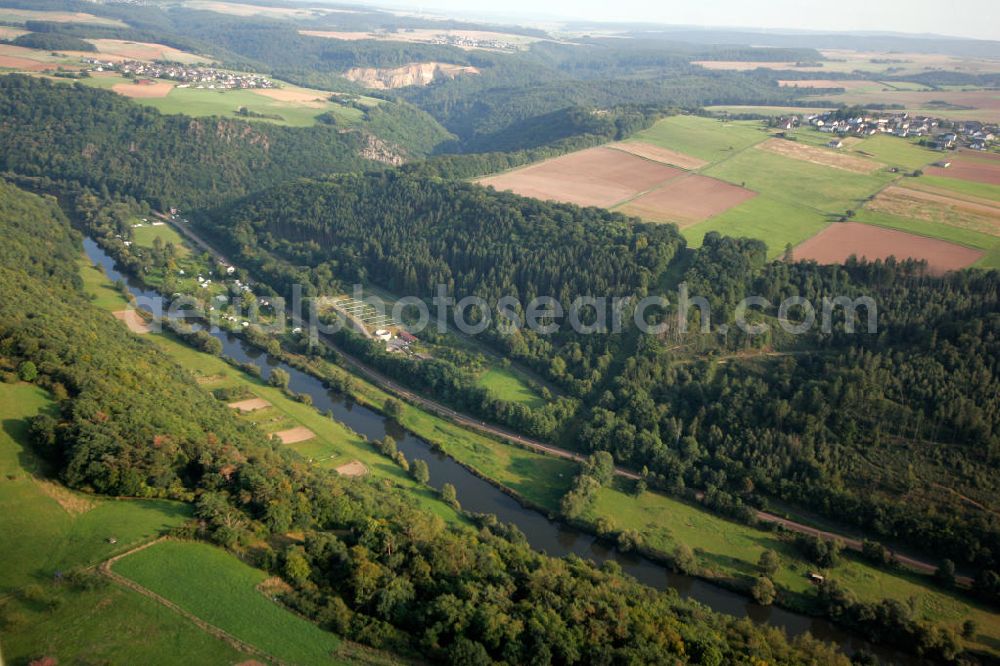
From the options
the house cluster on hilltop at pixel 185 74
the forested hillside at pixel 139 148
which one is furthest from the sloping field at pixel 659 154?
the house cluster on hilltop at pixel 185 74

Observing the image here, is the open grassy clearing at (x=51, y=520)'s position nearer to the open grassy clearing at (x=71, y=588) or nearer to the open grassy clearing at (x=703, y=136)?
the open grassy clearing at (x=71, y=588)

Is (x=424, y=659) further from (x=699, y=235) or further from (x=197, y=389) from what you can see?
(x=699, y=235)

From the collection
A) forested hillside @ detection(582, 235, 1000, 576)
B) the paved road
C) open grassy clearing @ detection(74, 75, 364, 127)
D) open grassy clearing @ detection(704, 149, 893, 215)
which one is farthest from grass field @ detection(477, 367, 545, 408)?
open grassy clearing @ detection(74, 75, 364, 127)

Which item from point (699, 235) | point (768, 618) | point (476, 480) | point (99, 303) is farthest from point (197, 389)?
point (699, 235)

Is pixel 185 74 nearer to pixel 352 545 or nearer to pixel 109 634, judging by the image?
pixel 352 545

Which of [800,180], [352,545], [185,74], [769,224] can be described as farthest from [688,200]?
[185,74]

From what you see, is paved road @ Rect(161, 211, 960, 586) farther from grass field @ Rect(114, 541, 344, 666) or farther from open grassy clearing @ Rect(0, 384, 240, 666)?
grass field @ Rect(114, 541, 344, 666)
